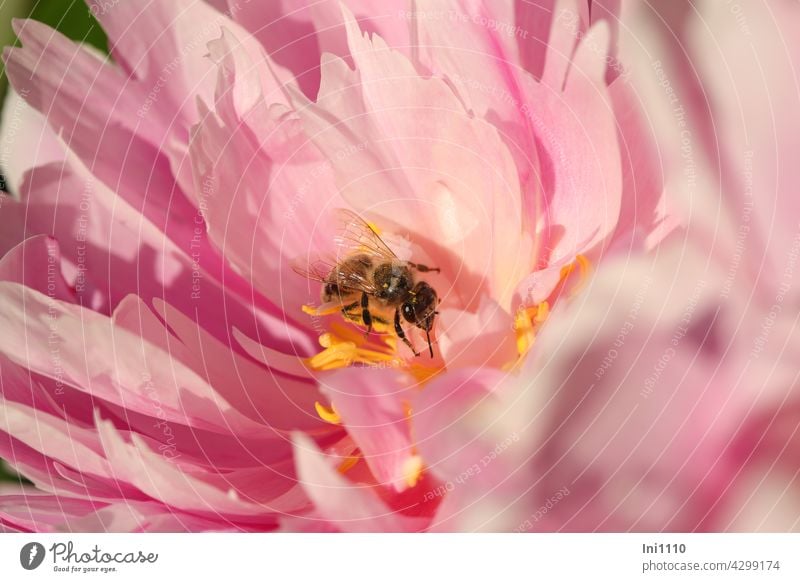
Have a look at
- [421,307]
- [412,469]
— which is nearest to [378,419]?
[412,469]

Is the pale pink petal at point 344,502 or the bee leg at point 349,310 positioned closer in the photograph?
the pale pink petal at point 344,502

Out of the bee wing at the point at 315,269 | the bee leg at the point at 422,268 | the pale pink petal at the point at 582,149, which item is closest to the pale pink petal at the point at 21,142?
the bee wing at the point at 315,269

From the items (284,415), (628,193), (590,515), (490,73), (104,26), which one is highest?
(104,26)

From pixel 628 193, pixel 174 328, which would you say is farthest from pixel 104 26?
pixel 628 193

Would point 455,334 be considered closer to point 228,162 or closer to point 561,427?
point 561,427

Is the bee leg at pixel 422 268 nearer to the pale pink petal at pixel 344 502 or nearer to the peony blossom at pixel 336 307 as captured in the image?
the peony blossom at pixel 336 307

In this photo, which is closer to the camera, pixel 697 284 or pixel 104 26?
pixel 697 284

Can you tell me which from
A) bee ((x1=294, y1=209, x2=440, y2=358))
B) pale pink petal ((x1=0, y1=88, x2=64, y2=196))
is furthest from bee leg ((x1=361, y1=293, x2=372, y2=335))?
pale pink petal ((x1=0, y1=88, x2=64, y2=196))
